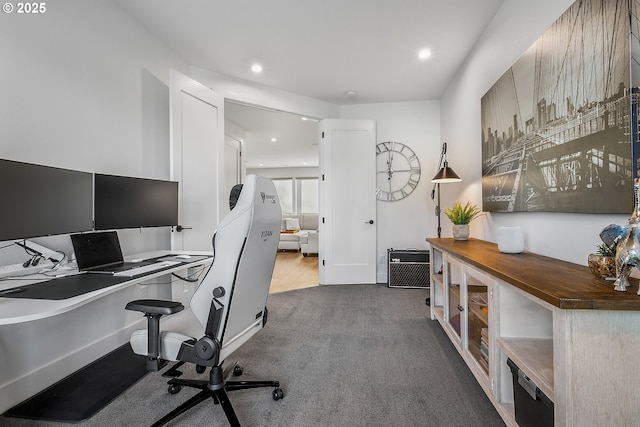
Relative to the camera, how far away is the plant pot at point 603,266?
110 centimetres

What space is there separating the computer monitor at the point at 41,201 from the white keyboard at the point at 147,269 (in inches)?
15.2

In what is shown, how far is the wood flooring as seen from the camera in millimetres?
4414

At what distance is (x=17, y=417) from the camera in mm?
1569

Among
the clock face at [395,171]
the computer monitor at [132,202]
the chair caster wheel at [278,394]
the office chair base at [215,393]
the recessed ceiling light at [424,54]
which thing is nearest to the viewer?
the office chair base at [215,393]

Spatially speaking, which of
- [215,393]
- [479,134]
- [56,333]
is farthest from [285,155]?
[215,393]

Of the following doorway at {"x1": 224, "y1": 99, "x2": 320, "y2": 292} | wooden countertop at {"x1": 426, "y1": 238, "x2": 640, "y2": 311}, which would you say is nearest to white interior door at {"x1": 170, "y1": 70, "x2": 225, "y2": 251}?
doorway at {"x1": 224, "y1": 99, "x2": 320, "y2": 292}

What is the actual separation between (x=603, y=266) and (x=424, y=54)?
8.89 ft

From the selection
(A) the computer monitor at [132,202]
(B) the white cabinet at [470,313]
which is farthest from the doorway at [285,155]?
(B) the white cabinet at [470,313]

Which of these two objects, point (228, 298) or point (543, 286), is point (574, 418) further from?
point (228, 298)

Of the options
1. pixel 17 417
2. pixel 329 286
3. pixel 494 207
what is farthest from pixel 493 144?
pixel 17 417

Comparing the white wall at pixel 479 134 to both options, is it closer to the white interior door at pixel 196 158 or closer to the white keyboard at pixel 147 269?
the white keyboard at pixel 147 269

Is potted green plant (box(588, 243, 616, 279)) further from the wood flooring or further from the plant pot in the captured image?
the wood flooring

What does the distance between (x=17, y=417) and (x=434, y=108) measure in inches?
196

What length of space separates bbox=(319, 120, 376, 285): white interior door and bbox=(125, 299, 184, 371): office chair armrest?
125 inches
